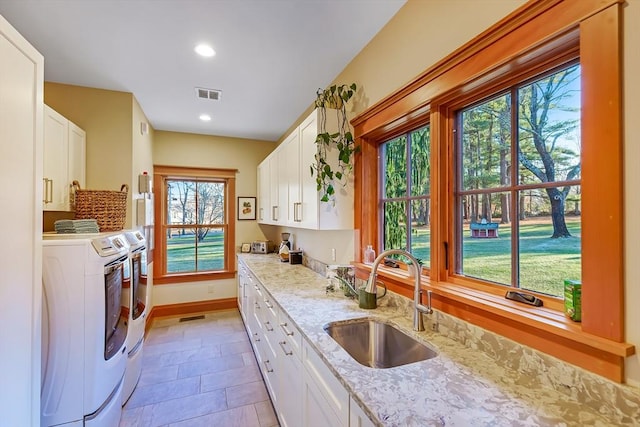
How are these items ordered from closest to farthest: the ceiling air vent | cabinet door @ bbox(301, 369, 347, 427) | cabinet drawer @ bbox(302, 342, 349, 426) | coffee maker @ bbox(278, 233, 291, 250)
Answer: cabinet drawer @ bbox(302, 342, 349, 426), cabinet door @ bbox(301, 369, 347, 427), the ceiling air vent, coffee maker @ bbox(278, 233, 291, 250)

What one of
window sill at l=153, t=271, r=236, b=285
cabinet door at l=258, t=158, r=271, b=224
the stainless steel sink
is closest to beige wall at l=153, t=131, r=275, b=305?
window sill at l=153, t=271, r=236, b=285

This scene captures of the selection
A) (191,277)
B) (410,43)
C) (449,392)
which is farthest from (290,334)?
(191,277)

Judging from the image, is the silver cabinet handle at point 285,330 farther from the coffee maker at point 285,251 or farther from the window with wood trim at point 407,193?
the coffee maker at point 285,251

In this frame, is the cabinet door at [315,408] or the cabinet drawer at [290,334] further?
the cabinet drawer at [290,334]

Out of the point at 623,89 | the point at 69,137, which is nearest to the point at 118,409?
the point at 69,137

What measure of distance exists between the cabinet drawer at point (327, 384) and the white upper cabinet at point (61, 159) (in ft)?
7.56

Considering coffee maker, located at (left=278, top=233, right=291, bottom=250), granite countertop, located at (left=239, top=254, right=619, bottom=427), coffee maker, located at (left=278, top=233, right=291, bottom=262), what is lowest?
granite countertop, located at (left=239, top=254, right=619, bottom=427)

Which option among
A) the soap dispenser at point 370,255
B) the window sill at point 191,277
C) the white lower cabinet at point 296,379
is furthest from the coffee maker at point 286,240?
the soap dispenser at point 370,255

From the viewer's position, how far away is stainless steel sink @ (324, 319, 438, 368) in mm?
1556

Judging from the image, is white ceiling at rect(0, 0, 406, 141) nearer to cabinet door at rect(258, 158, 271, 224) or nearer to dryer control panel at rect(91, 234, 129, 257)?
cabinet door at rect(258, 158, 271, 224)

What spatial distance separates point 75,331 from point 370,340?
170cm

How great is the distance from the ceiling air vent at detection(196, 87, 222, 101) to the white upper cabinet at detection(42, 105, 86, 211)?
1.13m

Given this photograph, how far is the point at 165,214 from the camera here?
4.43 metres

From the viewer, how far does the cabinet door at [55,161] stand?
228 centimetres
